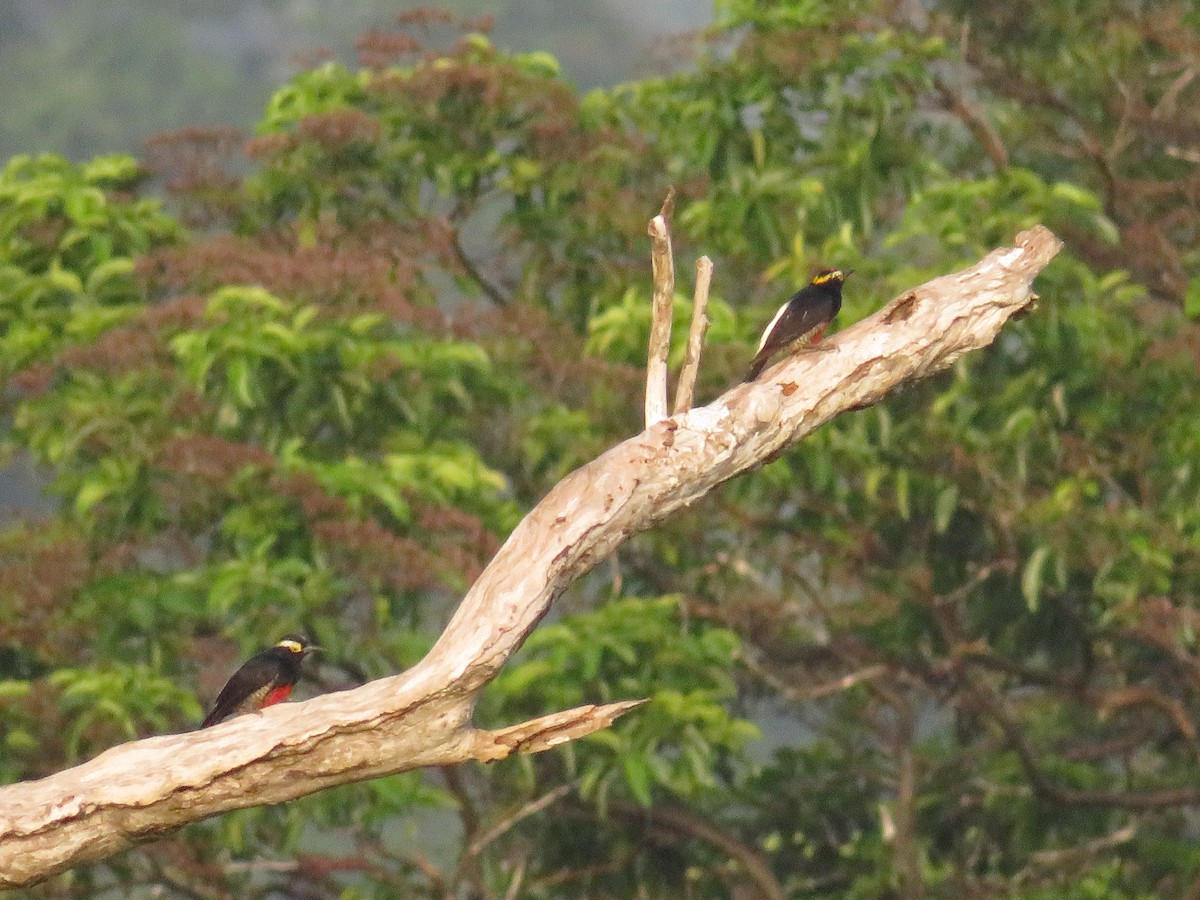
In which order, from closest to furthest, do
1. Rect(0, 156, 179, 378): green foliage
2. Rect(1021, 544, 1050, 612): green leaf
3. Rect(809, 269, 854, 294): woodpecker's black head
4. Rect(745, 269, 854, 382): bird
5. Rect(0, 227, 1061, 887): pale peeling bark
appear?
Rect(0, 227, 1061, 887): pale peeling bark
Rect(745, 269, 854, 382): bird
Rect(809, 269, 854, 294): woodpecker's black head
Rect(1021, 544, 1050, 612): green leaf
Rect(0, 156, 179, 378): green foliage

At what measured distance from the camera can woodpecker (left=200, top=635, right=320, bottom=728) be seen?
5.42 metres

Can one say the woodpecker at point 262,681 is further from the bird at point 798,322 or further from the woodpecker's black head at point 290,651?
the bird at point 798,322

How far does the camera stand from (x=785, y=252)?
30.6ft

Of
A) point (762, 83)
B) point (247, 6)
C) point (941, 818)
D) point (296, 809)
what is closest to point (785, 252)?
point (762, 83)

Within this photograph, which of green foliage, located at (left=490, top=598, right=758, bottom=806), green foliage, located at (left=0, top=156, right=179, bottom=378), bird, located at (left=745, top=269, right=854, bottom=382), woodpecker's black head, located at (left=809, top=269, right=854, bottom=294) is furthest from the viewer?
green foliage, located at (left=0, top=156, right=179, bottom=378)

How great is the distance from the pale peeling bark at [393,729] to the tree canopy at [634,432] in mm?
2569

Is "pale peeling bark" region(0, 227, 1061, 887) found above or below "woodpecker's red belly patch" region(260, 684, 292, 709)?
below

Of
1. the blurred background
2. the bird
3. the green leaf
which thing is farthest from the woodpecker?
the blurred background

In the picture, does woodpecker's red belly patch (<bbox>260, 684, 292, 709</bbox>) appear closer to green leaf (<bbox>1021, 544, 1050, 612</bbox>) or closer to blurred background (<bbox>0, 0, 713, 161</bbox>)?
green leaf (<bbox>1021, 544, 1050, 612</bbox>)

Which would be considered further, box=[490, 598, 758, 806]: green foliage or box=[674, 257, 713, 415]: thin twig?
box=[490, 598, 758, 806]: green foliage

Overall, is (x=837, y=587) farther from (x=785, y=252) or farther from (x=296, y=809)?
(x=296, y=809)

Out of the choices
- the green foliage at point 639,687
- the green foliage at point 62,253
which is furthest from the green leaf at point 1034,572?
the green foliage at point 62,253

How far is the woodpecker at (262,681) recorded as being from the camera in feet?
17.8

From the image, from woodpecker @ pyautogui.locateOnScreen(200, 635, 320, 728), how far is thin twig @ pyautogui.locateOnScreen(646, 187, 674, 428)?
61.9 inches
